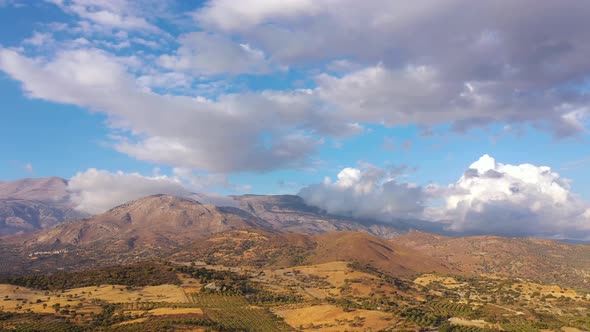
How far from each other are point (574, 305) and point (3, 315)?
183396mm

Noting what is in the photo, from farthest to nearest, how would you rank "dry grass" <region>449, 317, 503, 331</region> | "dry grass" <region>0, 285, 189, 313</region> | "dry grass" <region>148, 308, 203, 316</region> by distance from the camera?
"dry grass" <region>449, 317, 503, 331</region> < "dry grass" <region>0, 285, 189, 313</region> < "dry grass" <region>148, 308, 203, 316</region>

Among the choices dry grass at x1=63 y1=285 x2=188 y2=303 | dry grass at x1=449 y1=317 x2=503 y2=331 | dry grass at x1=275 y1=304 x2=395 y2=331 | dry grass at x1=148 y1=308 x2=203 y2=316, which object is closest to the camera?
dry grass at x1=148 y1=308 x2=203 y2=316

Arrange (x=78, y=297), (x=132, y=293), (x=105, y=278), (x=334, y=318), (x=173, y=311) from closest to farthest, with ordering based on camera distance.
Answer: (x=173, y=311) → (x=334, y=318) → (x=78, y=297) → (x=132, y=293) → (x=105, y=278)

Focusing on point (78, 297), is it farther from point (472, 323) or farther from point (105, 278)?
point (472, 323)

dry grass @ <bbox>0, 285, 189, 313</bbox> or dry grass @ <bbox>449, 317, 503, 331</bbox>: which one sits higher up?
dry grass @ <bbox>0, 285, 189, 313</bbox>

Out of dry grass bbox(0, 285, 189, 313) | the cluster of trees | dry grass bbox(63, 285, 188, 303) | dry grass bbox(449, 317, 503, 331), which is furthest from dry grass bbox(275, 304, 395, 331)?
the cluster of trees

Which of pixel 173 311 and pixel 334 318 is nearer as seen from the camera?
pixel 173 311

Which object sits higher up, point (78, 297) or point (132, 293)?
point (132, 293)

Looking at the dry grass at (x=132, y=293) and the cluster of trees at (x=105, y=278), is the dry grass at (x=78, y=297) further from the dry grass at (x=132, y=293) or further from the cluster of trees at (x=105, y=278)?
the cluster of trees at (x=105, y=278)

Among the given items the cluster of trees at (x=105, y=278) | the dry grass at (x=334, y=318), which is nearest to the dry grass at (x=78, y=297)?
the cluster of trees at (x=105, y=278)

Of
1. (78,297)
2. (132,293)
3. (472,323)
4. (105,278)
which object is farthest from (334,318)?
(105,278)

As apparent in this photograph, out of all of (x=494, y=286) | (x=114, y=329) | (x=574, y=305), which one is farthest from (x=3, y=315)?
(x=494, y=286)

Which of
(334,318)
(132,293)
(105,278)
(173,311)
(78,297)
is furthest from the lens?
(105,278)

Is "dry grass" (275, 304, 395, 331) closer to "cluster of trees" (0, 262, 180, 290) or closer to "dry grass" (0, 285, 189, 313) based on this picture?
"dry grass" (0, 285, 189, 313)
